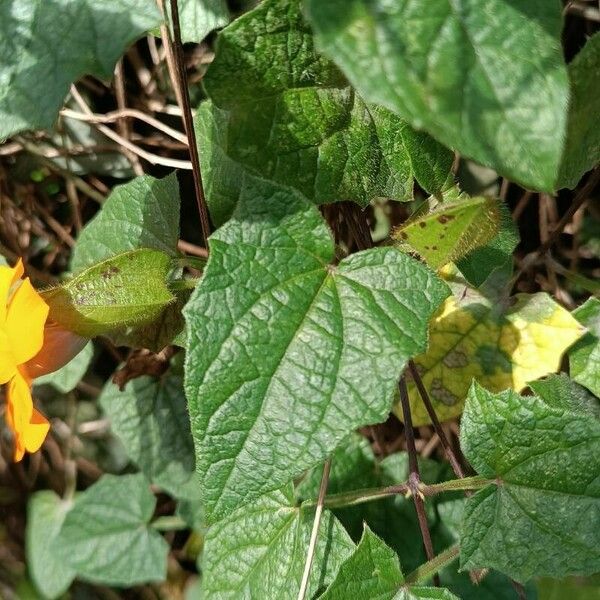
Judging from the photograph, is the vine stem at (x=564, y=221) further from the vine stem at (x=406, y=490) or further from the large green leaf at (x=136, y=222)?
the large green leaf at (x=136, y=222)

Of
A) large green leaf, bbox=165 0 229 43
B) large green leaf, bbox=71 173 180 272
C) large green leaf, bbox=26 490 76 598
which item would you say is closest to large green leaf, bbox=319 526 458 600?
large green leaf, bbox=71 173 180 272

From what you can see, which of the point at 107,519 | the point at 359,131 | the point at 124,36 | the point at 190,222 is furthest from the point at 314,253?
the point at 107,519

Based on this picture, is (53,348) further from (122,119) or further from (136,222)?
(122,119)

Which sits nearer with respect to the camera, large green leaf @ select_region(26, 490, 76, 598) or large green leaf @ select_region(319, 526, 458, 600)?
large green leaf @ select_region(319, 526, 458, 600)

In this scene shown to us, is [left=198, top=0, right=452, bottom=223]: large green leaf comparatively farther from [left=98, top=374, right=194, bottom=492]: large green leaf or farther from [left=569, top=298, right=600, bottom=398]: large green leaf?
[left=98, top=374, right=194, bottom=492]: large green leaf

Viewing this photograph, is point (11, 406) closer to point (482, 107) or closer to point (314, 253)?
point (314, 253)

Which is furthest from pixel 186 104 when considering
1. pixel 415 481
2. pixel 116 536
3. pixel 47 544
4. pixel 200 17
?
pixel 47 544
